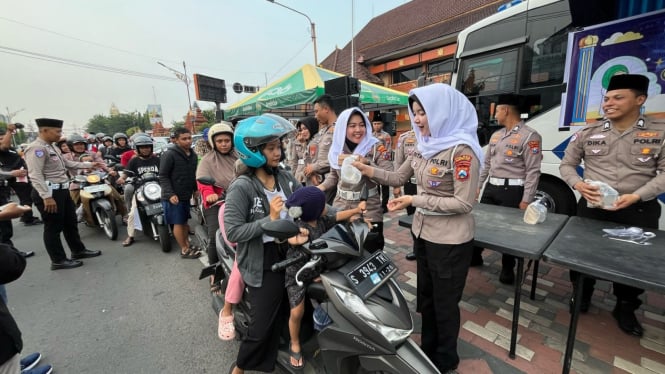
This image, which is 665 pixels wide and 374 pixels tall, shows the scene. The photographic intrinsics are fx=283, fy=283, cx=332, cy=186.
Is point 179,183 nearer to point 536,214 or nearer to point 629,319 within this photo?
point 536,214

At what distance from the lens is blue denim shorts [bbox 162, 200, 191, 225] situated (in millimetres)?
4184

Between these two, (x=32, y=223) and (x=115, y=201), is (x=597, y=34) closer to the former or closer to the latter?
(x=115, y=201)

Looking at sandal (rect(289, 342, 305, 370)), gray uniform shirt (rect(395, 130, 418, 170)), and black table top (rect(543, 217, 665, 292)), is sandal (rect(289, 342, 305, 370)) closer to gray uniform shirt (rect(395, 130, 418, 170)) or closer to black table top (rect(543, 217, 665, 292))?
black table top (rect(543, 217, 665, 292))

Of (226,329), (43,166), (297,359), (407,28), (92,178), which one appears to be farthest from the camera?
(407,28)

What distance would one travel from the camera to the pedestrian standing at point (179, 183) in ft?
13.1

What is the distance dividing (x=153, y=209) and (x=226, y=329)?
3149 mm

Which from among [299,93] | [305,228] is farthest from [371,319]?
[299,93]

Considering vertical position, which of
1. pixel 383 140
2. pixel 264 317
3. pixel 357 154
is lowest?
pixel 264 317

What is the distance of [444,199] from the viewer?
1671 millimetres

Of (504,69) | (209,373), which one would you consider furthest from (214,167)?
(504,69)

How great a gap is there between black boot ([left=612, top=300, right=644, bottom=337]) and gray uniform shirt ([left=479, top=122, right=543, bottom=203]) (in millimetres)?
1115

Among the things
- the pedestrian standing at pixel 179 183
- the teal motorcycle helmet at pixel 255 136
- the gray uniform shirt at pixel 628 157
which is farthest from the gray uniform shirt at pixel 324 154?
the gray uniform shirt at pixel 628 157

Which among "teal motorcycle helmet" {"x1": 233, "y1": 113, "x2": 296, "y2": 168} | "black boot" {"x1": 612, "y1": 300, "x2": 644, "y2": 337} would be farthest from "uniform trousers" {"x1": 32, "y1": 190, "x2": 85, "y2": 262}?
"black boot" {"x1": 612, "y1": 300, "x2": 644, "y2": 337}

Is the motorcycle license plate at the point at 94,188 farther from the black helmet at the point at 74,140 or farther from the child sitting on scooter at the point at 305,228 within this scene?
the child sitting on scooter at the point at 305,228
